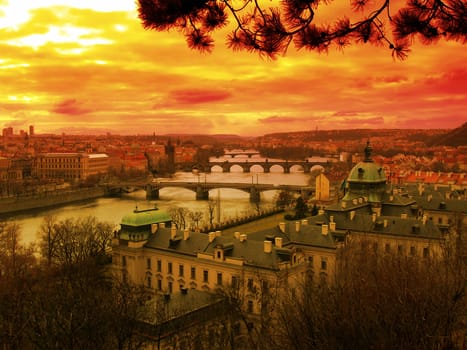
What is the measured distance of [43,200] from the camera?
47531 millimetres

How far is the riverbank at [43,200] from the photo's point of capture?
144ft

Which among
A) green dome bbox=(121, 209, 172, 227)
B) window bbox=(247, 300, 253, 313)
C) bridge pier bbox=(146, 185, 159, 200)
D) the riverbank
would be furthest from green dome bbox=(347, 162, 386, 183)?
bridge pier bbox=(146, 185, 159, 200)

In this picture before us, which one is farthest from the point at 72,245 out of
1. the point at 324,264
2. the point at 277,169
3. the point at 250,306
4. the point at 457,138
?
the point at 457,138

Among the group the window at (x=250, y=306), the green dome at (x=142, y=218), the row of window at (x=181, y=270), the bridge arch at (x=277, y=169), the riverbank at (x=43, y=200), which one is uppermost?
the green dome at (x=142, y=218)

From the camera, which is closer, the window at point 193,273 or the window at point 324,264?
the window at point 193,273

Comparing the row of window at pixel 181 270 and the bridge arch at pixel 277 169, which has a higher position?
the row of window at pixel 181 270

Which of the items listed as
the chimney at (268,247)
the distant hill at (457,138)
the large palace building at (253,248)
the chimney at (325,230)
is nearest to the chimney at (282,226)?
Result: the large palace building at (253,248)

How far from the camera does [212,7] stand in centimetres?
Answer: 433

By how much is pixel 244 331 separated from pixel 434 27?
505 inches

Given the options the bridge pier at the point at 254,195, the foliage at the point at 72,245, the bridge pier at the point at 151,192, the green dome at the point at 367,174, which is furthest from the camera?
the bridge pier at the point at 151,192

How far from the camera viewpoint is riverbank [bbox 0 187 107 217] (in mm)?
43919

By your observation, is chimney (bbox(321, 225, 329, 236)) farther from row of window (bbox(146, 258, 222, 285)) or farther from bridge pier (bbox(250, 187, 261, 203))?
bridge pier (bbox(250, 187, 261, 203))

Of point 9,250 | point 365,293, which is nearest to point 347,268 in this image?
point 365,293

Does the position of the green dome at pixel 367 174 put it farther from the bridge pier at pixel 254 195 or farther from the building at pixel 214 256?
the bridge pier at pixel 254 195
